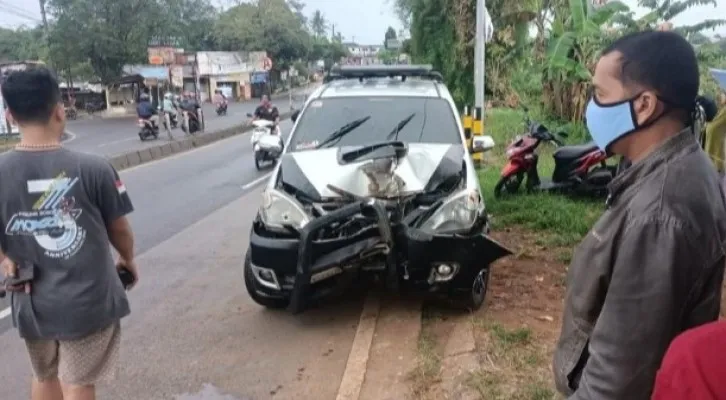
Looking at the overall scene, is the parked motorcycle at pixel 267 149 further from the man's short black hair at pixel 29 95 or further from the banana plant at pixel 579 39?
the man's short black hair at pixel 29 95

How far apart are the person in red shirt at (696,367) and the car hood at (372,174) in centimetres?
337

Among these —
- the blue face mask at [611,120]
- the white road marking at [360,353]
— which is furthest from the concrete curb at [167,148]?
the blue face mask at [611,120]

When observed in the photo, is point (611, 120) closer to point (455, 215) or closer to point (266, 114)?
point (455, 215)

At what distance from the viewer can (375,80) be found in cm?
634

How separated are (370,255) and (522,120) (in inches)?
384

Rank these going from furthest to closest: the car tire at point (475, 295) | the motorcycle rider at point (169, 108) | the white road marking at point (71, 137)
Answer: the motorcycle rider at point (169, 108) → the white road marking at point (71, 137) → the car tire at point (475, 295)

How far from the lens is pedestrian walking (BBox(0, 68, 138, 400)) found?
2430mm

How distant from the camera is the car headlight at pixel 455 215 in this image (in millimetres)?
4328

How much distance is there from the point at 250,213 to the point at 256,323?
445cm

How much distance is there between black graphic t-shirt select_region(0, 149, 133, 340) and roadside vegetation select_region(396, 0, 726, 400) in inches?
71.1

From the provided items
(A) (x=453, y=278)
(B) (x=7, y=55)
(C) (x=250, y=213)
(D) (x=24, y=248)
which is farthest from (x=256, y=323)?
(B) (x=7, y=55)

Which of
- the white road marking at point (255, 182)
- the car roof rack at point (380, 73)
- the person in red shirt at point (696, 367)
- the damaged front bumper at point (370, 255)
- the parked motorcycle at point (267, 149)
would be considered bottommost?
the white road marking at point (255, 182)

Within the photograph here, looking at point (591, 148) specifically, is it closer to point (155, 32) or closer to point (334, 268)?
point (334, 268)

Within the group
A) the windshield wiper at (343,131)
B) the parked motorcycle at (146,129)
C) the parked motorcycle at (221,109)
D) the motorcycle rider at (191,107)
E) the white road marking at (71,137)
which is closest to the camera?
the windshield wiper at (343,131)
